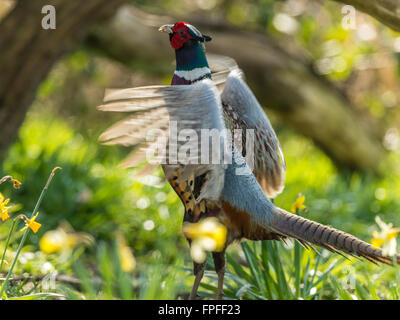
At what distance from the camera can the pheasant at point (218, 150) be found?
2076mm

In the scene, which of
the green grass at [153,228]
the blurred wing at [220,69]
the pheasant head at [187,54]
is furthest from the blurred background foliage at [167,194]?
the pheasant head at [187,54]

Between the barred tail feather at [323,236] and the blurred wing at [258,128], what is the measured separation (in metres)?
0.37

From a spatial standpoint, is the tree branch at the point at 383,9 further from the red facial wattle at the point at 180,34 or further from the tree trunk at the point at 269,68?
the tree trunk at the point at 269,68

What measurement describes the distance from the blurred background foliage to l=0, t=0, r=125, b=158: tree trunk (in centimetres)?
54

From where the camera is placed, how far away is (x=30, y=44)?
4.77 meters

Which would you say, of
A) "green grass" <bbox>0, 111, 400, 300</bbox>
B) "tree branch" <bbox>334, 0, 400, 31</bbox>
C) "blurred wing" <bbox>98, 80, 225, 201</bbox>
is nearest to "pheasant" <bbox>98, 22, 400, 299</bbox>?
"blurred wing" <bbox>98, 80, 225, 201</bbox>

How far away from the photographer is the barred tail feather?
86.3 inches

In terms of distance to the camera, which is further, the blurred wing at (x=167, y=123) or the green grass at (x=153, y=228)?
the green grass at (x=153, y=228)

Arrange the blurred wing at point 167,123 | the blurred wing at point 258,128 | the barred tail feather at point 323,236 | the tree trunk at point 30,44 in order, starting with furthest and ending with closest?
1. the tree trunk at point 30,44
2. the blurred wing at point 258,128
3. the barred tail feather at point 323,236
4. the blurred wing at point 167,123

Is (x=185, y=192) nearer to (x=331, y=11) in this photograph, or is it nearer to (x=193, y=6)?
(x=331, y=11)

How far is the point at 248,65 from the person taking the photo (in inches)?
260

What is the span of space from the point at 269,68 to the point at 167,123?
15.6 feet

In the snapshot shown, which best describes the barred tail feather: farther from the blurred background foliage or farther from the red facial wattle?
the red facial wattle

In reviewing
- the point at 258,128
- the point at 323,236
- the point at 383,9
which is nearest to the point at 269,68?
the point at 383,9
